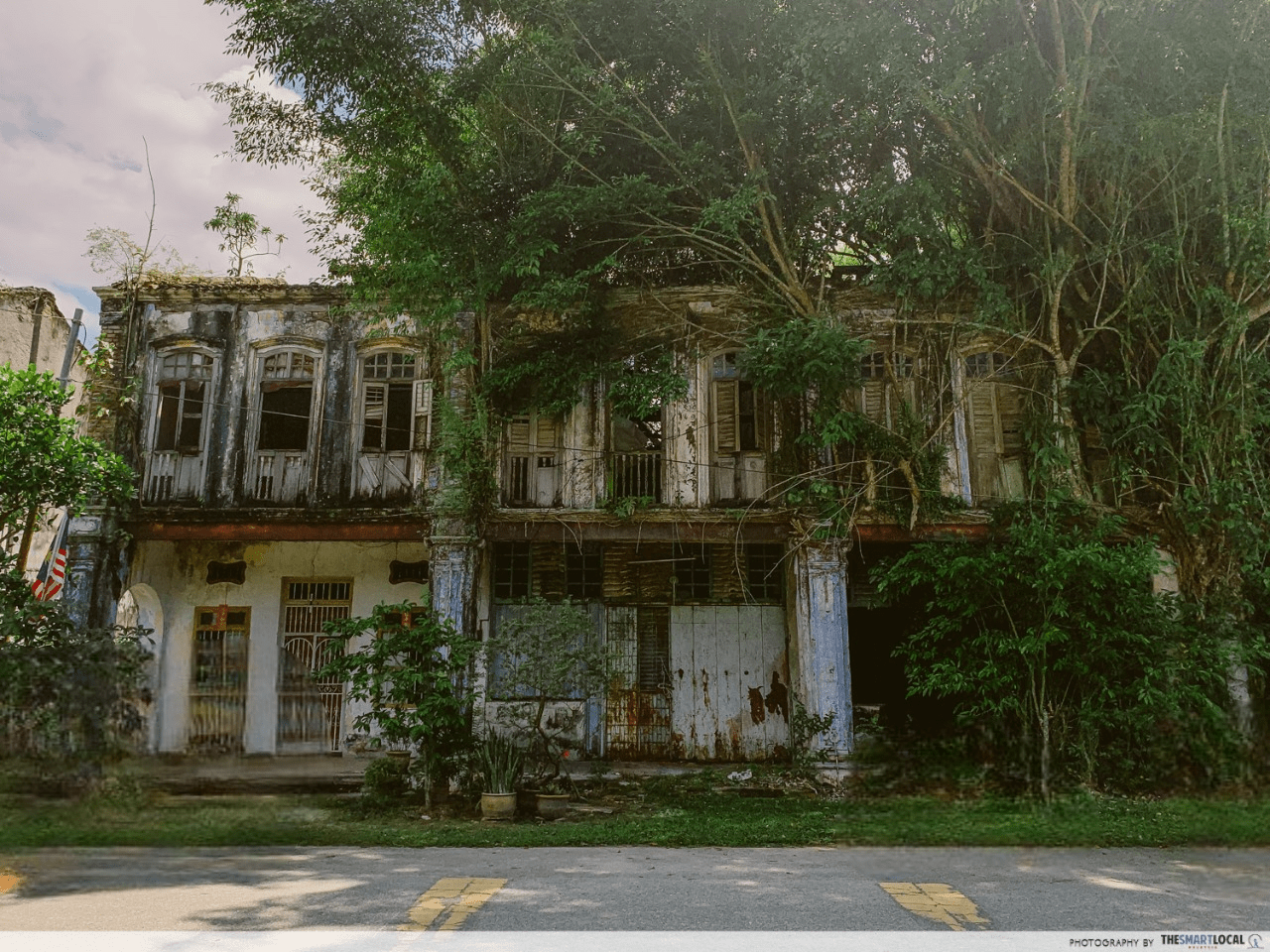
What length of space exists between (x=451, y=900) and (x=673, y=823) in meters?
3.54

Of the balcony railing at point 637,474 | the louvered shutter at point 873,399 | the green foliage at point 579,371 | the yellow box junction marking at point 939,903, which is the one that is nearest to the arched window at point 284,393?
the green foliage at point 579,371

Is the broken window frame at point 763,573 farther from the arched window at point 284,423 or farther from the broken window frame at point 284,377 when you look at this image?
the broken window frame at point 284,377

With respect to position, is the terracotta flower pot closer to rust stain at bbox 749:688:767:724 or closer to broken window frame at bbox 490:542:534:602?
broken window frame at bbox 490:542:534:602

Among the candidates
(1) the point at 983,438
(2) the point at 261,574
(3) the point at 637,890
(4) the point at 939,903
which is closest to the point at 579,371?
(1) the point at 983,438

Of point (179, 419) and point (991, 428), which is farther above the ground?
point (179, 419)

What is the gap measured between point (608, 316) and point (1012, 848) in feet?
24.5

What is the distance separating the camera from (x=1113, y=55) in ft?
28.5

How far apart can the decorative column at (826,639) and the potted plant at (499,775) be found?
368 cm

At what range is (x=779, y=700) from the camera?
1263 centimetres

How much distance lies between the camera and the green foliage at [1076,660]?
909cm

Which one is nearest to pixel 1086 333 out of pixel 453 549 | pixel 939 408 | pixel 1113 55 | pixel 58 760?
pixel 939 408

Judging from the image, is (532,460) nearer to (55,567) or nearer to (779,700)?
(779,700)

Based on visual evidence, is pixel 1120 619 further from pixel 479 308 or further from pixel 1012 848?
pixel 479 308

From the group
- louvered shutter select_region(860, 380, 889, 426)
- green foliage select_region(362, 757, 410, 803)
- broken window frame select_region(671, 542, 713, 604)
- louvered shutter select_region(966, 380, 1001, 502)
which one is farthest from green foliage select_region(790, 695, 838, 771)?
green foliage select_region(362, 757, 410, 803)
